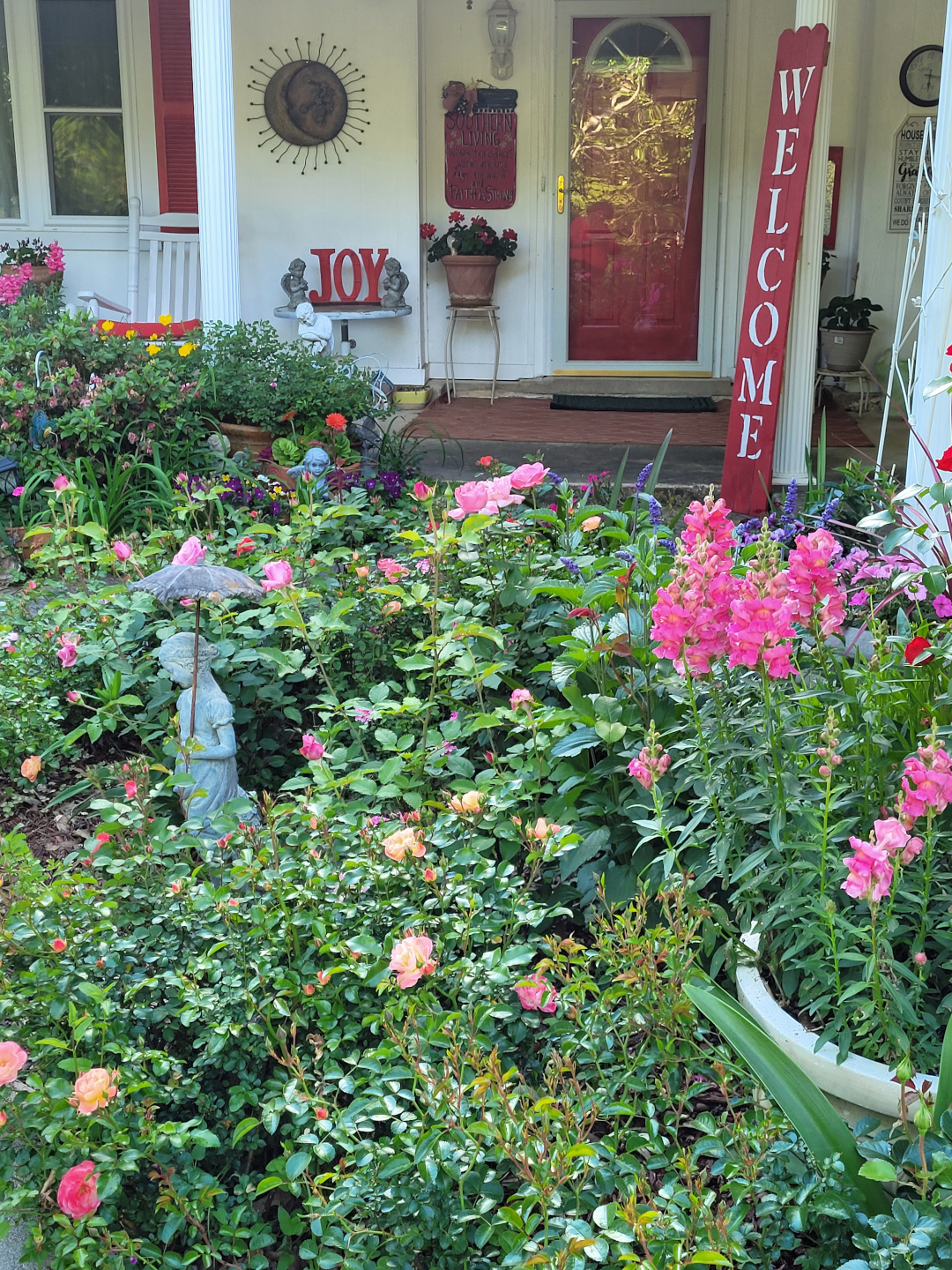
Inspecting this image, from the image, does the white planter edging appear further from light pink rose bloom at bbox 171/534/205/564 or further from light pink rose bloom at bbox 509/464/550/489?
light pink rose bloom at bbox 171/534/205/564

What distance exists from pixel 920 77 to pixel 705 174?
136 cm

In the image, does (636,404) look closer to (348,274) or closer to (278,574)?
(348,274)

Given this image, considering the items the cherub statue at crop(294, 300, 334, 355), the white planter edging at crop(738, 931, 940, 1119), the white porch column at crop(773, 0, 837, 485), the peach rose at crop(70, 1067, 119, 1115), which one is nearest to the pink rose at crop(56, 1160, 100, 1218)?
the peach rose at crop(70, 1067, 119, 1115)

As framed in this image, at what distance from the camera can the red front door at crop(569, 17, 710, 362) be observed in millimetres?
7617

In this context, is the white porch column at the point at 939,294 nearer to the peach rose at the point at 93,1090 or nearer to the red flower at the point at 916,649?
the red flower at the point at 916,649

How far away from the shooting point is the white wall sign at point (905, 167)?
7.24 meters

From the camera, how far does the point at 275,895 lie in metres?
2.02

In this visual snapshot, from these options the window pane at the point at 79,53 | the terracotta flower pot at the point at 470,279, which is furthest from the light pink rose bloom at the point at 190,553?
the window pane at the point at 79,53

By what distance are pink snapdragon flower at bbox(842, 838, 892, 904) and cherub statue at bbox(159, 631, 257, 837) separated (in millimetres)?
1445

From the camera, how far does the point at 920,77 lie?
7.16m

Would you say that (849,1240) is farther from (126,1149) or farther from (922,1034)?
(126,1149)

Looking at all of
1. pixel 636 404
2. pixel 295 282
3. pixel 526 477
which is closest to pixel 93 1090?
pixel 526 477

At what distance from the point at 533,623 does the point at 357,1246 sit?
1.55 m

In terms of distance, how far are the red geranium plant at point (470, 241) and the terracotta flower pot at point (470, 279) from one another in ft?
0.14
